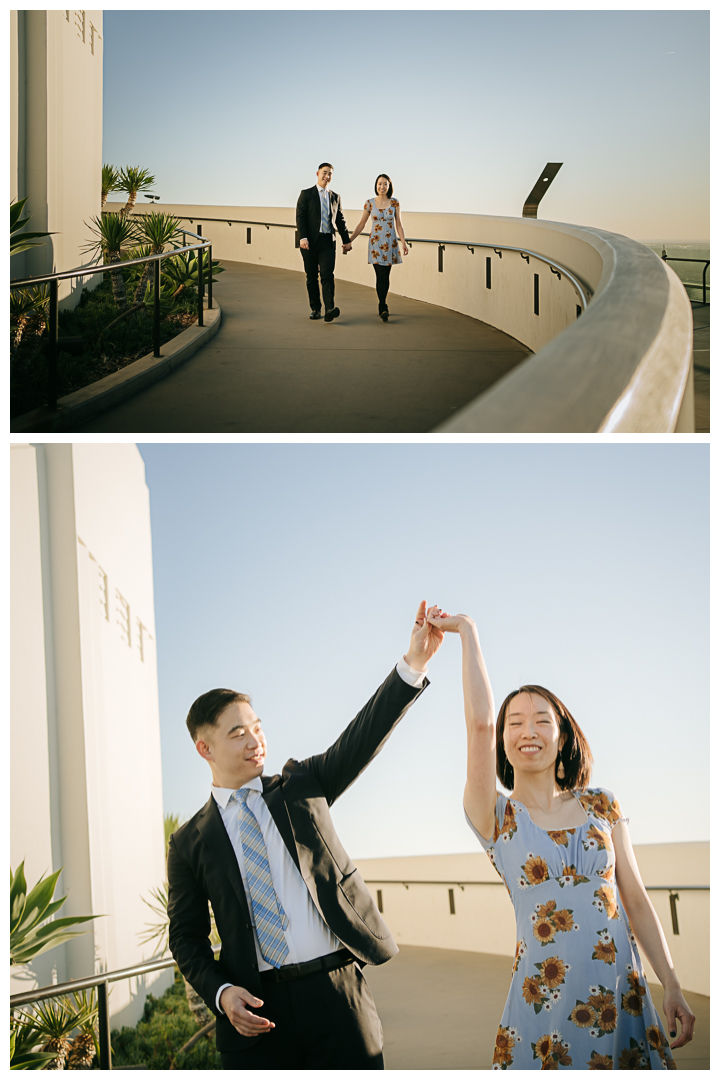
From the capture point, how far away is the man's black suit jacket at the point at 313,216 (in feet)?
22.2

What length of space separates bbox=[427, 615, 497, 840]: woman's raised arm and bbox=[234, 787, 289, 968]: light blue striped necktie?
622 mm

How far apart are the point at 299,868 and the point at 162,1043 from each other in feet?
12.4

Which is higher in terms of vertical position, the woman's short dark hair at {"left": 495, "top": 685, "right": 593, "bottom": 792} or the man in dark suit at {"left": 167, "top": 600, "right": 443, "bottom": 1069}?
the woman's short dark hair at {"left": 495, "top": 685, "right": 593, "bottom": 792}

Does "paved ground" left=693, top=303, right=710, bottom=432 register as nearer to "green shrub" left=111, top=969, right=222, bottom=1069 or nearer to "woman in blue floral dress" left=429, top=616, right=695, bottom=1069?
"woman in blue floral dress" left=429, top=616, right=695, bottom=1069

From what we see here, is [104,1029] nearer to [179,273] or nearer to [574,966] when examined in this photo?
[574,966]

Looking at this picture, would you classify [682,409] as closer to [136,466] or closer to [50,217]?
[136,466]

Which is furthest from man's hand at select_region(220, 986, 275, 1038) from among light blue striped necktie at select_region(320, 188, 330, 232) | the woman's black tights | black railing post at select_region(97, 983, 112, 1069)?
the woman's black tights

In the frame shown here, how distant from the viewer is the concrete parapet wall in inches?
203

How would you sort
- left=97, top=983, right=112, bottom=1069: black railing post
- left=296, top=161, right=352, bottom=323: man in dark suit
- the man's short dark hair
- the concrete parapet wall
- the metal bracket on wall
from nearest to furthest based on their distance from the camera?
1. the man's short dark hair
2. left=97, top=983, right=112, bottom=1069: black railing post
3. the concrete parapet wall
4. left=296, top=161, right=352, bottom=323: man in dark suit
5. the metal bracket on wall

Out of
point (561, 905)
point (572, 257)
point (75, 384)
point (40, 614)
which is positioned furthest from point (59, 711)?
point (572, 257)

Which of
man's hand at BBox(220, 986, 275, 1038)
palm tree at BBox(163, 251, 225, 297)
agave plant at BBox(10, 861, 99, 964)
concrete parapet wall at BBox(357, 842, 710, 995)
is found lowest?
concrete parapet wall at BBox(357, 842, 710, 995)

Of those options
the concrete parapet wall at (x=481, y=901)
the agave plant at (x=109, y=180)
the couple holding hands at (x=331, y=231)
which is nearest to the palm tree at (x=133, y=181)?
the agave plant at (x=109, y=180)

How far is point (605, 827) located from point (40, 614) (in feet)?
11.7

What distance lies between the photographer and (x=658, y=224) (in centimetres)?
1706
